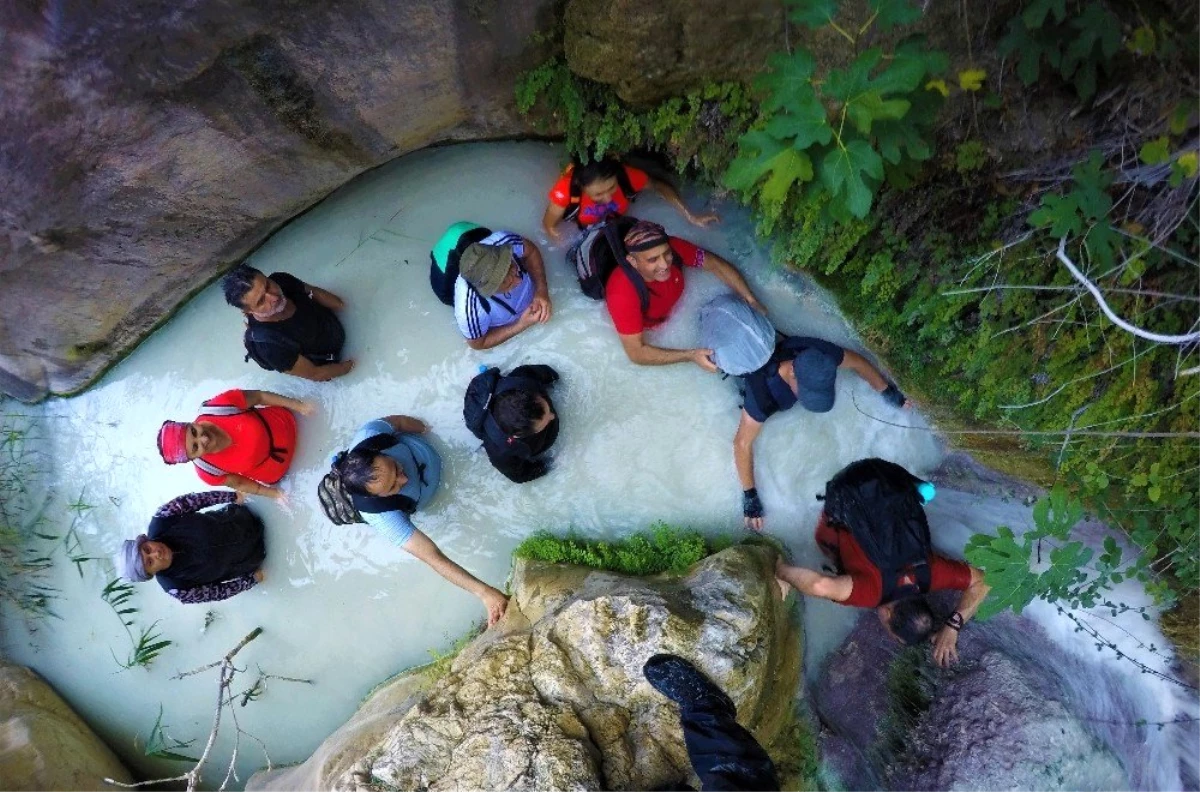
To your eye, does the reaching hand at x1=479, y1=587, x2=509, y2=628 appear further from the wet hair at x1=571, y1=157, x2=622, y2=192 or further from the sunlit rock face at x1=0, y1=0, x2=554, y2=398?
the sunlit rock face at x1=0, y1=0, x2=554, y2=398

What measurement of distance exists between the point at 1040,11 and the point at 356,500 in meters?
4.63

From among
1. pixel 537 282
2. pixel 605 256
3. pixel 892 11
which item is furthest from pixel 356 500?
pixel 892 11

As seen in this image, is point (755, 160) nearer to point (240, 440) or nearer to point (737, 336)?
point (737, 336)

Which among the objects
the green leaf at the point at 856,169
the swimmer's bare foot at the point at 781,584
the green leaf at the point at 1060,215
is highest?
the green leaf at the point at 856,169

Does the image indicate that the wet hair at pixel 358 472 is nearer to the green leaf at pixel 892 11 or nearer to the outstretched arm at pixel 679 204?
the outstretched arm at pixel 679 204

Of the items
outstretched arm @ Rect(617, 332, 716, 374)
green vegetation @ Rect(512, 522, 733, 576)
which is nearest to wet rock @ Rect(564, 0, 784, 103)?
outstretched arm @ Rect(617, 332, 716, 374)

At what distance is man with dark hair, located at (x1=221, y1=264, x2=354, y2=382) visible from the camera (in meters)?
4.41

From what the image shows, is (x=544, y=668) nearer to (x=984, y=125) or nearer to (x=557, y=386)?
(x=557, y=386)

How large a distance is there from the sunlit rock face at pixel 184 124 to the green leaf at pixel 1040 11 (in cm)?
283

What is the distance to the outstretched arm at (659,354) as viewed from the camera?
5.28 metres

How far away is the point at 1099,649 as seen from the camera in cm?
441

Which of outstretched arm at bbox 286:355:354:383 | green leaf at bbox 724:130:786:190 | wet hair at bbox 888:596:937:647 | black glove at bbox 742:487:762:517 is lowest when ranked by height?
wet hair at bbox 888:596:937:647

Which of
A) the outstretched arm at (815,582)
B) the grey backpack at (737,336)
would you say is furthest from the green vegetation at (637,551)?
the grey backpack at (737,336)

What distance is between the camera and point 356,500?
457 cm
